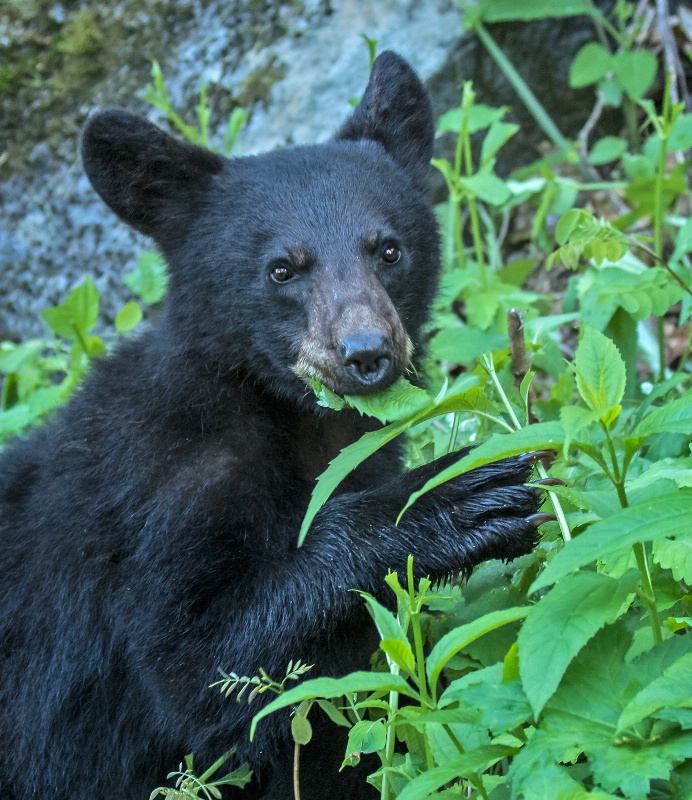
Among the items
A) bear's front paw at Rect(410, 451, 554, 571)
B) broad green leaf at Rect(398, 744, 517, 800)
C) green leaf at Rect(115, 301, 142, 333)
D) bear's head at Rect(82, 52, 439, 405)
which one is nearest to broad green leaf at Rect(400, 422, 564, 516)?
broad green leaf at Rect(398, 744, 517, 800)

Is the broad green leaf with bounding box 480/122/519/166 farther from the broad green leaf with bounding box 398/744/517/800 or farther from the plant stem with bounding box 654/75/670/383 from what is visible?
the broad green leaf with bounding box 398/744/517/800

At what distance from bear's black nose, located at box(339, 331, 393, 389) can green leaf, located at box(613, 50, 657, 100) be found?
4.58 m

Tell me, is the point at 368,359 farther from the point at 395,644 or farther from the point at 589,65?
the point at 589,65

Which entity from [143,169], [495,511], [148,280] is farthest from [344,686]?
[148,280]

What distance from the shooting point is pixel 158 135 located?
154 inches

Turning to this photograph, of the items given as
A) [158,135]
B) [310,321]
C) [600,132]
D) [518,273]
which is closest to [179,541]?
[310,321]

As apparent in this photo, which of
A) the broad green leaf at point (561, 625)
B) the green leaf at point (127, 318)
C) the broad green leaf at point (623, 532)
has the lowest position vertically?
the green leaf at point (127, 318)

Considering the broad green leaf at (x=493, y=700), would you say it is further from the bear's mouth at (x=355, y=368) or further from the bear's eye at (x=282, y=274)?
the bear's eye at (x=282, y=274)

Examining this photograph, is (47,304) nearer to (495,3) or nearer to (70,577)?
(495,3)

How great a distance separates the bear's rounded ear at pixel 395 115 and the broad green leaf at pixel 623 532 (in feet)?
8.62

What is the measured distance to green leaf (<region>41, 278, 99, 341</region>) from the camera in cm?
553

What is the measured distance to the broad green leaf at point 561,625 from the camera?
1938mm

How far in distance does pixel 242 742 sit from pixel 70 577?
2.77 ft

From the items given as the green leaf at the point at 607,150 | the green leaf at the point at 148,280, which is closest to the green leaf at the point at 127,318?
the green leaf at the point at 148,280
